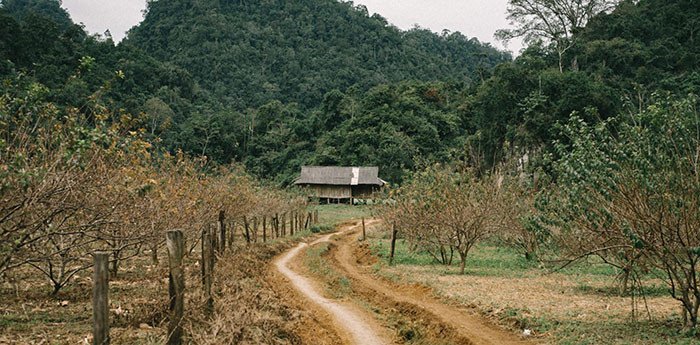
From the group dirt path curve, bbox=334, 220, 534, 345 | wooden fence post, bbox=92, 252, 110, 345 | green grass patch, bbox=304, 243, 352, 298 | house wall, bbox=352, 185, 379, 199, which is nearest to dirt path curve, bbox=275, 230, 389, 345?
green grass patch, bbox=304, 243, 352, 298

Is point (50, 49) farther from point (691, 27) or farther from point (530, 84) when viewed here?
point (691, 27)

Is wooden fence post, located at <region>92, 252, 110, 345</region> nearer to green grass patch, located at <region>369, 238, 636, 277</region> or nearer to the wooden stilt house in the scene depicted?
green grass patch, located at <region>369, 238, 636, 277</region>

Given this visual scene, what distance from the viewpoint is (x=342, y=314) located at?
13.7 metres

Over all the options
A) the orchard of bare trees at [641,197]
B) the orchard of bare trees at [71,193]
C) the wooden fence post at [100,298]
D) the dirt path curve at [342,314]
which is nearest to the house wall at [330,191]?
the dirt path curve at [342,314]

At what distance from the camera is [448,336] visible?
1150 cm

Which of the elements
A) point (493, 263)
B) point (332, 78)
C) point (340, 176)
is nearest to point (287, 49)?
point (332, 78)

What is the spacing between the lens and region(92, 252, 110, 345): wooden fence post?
5.79m

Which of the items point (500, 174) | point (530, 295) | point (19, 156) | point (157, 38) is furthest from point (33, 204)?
point (157, 38)

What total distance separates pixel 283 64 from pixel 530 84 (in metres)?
65.2

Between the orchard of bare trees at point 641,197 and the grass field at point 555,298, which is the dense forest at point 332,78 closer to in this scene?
the orchard of bare trees at point 641,197

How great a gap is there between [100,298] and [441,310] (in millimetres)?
9184

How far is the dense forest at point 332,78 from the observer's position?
40.1m

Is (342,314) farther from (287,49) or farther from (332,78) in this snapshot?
(287,49)

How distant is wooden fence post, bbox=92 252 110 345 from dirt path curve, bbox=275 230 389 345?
20.6 ft
